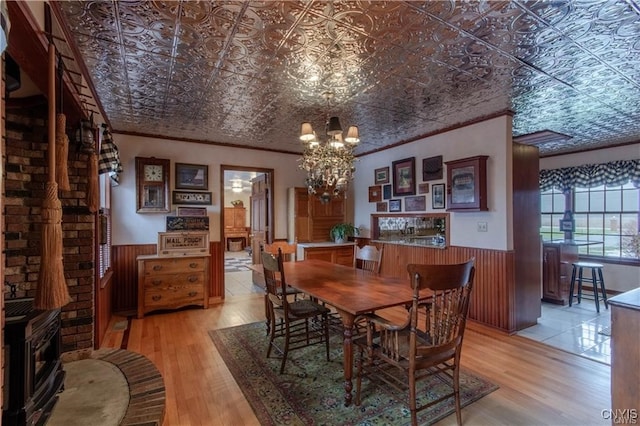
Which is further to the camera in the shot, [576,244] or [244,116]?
[576,244]

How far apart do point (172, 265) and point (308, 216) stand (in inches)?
92.5

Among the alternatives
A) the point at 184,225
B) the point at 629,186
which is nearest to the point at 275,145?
the point at 184,225

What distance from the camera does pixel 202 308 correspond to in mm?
4418

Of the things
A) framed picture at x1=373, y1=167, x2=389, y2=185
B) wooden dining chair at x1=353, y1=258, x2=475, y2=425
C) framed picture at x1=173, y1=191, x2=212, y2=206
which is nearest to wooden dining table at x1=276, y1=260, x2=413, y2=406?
wooden dining chair at x1=353, y1=258, x2=475, y2=425

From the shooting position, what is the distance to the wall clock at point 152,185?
4.35 metres

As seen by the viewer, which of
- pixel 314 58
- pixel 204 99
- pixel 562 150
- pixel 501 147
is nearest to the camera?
pixel 314 58

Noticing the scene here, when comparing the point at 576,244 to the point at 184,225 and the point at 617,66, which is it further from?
the point at 184,225

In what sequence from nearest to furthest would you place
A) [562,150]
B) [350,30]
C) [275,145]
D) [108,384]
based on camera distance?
[108,384]
[350,30]
[275,145]
[562,150]

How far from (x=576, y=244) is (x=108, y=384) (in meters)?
5.94

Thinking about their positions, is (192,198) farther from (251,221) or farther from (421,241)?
(421,241)

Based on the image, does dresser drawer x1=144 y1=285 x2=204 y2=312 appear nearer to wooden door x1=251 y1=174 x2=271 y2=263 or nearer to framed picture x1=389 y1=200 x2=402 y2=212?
wooden door x1=251 y1=174 x2=271 y2=263

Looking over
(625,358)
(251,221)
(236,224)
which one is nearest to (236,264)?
(251,221)

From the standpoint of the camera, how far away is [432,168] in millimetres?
4402

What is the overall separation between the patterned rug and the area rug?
4598 mm
